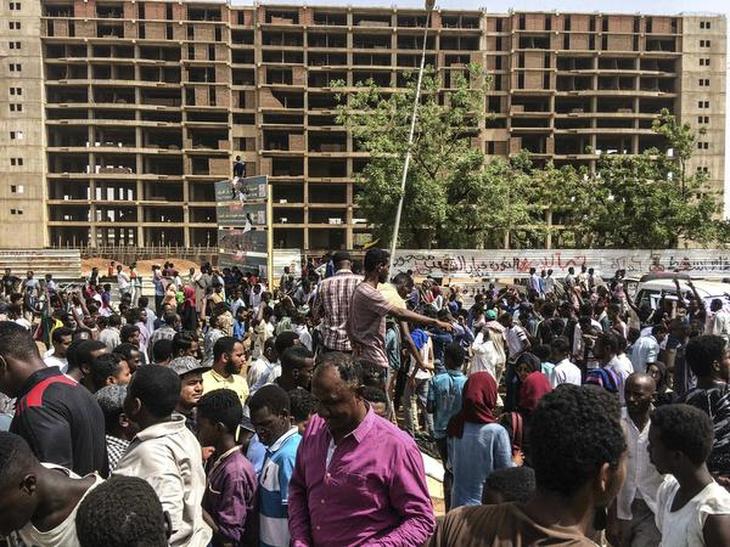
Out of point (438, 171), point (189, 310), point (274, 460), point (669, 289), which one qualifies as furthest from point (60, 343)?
point (438, 171)

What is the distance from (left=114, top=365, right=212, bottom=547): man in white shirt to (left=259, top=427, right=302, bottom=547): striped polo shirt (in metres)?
0.34

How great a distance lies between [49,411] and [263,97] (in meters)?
52.0

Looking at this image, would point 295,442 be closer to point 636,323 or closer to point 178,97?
point 636,323

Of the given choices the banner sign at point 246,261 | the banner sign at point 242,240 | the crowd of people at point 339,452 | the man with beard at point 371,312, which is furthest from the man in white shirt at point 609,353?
the banner sign at point 242,240

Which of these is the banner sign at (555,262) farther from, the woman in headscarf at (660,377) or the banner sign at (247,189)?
the woman in headscarf at (660,377)

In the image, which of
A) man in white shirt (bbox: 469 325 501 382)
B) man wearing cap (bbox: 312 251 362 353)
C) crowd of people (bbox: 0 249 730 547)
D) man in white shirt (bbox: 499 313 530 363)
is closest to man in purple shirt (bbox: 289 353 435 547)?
crowd of people (bbox: 0 249 730 547)

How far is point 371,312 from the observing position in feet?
16.4

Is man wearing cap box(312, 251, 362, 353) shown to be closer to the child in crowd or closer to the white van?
the child in crowd

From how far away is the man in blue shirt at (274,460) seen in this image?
127 inches

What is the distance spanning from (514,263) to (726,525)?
23.4 meters

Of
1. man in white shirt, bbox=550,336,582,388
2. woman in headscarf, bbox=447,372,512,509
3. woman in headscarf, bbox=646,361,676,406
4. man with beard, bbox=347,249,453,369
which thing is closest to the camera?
woman in headscarf, bbox=447,372,512,509

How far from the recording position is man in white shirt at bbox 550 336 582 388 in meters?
6.49

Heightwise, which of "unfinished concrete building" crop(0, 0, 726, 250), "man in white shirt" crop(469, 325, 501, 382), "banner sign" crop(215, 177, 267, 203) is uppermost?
"unfinished concrete building" crop(0, 0, 726, 250)

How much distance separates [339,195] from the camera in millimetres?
54406
